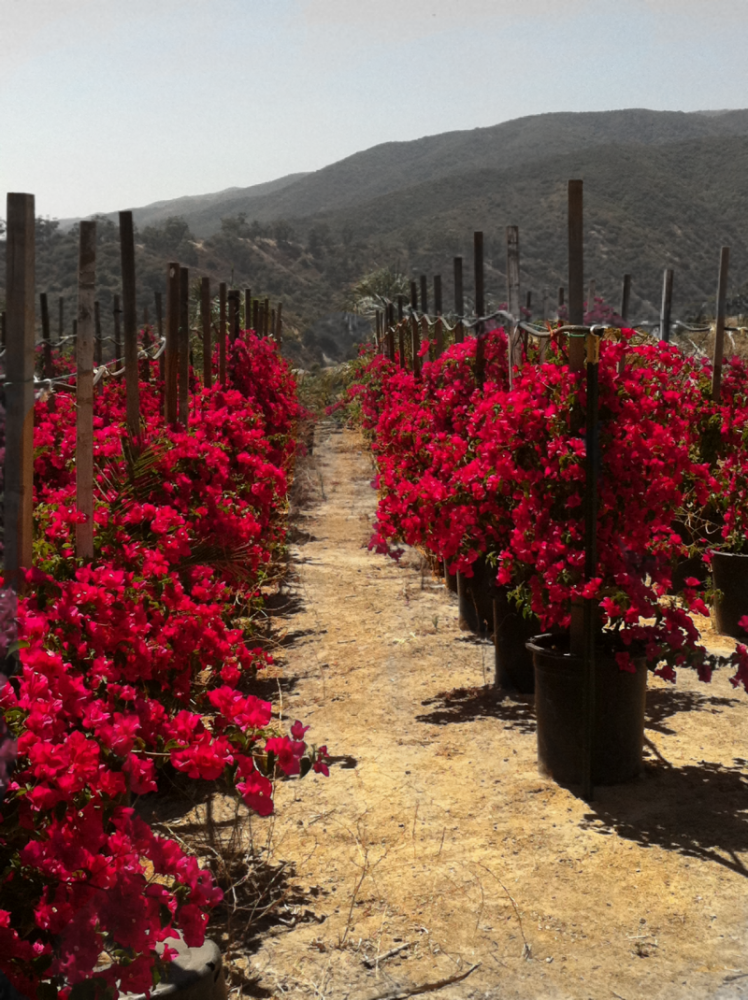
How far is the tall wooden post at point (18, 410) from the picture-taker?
2.89 meters

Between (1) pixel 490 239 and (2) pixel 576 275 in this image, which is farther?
(1) pixel 490 239

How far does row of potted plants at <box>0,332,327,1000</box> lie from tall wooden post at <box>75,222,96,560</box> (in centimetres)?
7

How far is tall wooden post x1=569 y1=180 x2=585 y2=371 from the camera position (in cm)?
459

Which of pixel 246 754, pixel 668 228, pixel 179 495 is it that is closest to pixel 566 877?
pixel 246 754

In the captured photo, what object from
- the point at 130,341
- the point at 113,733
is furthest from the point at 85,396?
the point at 130,341

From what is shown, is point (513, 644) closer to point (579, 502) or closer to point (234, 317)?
point (579, 502)

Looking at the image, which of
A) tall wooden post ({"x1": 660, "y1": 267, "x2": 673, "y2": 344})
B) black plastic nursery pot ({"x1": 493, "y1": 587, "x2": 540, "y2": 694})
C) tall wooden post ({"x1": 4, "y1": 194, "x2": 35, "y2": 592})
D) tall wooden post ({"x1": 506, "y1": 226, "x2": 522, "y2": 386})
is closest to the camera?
tall wooden post ({"x1": 4, "y1": 194, "x2": 35, "y2": 592})

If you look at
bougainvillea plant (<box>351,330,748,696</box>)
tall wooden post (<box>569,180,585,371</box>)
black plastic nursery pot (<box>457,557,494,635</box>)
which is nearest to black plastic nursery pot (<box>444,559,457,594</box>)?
black plastic nursery pot (<box>457,557,494,635</box>)

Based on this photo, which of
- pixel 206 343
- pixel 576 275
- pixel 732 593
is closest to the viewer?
pixel 576 275

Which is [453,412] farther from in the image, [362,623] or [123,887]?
[123,887]

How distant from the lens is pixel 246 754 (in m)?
2.82

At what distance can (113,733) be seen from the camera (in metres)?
2.42

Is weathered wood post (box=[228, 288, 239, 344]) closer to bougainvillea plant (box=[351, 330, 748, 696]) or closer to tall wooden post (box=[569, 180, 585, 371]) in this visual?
bougainvillea plant (box=[351, 330, 748, 696])

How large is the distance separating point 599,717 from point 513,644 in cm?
141
